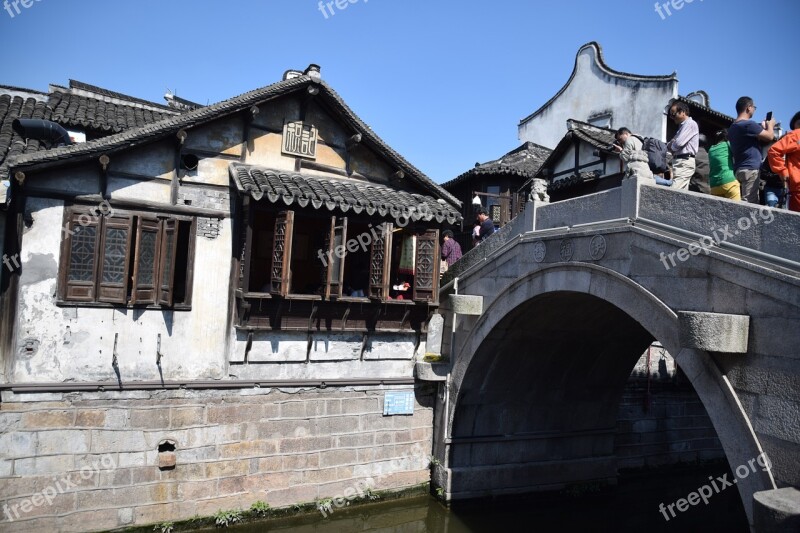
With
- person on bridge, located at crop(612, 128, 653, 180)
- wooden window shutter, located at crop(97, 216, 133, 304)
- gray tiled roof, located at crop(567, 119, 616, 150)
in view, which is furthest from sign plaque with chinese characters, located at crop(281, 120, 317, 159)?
gray tiled roof, located at crop(567, 119, 616, 150)

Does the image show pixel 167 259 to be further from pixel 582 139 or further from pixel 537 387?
pixel 582 139

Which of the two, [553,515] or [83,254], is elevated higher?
[83,254]

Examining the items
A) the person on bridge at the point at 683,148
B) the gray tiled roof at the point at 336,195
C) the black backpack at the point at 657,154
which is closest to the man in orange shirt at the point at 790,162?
the person on bridge at the point at 683,148

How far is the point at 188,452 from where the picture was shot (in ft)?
34.6

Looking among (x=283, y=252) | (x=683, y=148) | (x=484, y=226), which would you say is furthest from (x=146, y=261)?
(x=683, y=148)

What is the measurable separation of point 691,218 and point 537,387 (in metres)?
6.99

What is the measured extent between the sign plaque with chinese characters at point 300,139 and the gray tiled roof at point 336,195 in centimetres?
47

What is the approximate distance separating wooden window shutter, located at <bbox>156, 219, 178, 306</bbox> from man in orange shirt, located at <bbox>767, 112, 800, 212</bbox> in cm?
910

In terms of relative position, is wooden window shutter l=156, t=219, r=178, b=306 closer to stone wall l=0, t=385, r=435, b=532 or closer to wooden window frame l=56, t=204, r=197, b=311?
wooden window frame l=56, t=204, r=197, b=311

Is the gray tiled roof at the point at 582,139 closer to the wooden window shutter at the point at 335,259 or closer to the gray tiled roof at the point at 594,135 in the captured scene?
the gray tiled roof at the point at 594,135

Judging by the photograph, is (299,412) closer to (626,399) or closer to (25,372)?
(25,372)

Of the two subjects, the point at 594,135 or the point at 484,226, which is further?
the point at 594,135

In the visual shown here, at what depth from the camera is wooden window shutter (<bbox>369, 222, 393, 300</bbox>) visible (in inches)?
461

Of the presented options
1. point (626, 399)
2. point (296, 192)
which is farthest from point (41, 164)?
point (626, 399)
